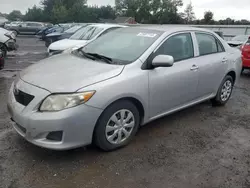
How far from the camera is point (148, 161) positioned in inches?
127

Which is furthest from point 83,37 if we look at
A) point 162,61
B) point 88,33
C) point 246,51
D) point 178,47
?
point 162,61

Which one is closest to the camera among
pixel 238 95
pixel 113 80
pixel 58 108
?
pixel 58 108

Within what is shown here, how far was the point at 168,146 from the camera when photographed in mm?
3629

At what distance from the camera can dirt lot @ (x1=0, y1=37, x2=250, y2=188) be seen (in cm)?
283

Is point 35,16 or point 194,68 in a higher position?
point 35,16

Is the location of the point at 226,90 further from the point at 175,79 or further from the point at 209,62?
the point at 175,79

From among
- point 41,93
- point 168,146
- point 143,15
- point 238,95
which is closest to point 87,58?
point 41,93

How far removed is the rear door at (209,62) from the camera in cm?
441

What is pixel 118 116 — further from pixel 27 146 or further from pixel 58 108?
pixel 27 146

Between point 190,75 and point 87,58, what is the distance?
164 centimetres

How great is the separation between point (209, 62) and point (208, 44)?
16.0 inches

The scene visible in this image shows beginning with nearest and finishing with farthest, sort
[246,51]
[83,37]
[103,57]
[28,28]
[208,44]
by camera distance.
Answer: [103,57] < [208,44] < [246,51] < [83,37] < [28,28]

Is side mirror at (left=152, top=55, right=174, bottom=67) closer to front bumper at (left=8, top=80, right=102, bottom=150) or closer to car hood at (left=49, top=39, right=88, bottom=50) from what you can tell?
front bumper at (left=8, top=80, right=102, bottom=150)

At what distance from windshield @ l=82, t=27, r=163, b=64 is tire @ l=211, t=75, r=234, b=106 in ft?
6.47
